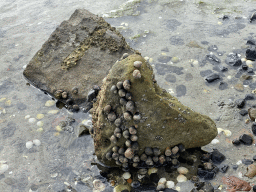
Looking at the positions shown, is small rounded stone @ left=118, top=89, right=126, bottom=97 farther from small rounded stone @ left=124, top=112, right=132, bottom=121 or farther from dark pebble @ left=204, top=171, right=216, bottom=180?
dark pebble @ left=204, top=171, right=216, bottom=180

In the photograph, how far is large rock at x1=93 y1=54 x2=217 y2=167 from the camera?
3.84 meters

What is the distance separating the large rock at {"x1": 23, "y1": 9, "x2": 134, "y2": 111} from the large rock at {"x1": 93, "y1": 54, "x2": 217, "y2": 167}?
167 cm

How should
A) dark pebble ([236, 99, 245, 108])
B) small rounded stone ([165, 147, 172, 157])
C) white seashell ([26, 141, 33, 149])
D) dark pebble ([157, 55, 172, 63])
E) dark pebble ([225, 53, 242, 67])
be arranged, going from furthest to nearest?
dark pebble ([157, 55, 172, 63]) < dark pebble ([225, 53, 242, 67]) < dark pebble ([236, 99, 245, 108]) < white seashell ([26, 141, 33, 149]) < small rounded stone ([165, 147, 172, 157])

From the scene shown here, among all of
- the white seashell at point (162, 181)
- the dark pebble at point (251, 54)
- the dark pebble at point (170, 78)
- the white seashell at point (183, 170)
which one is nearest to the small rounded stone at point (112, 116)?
the white seashell at point (162, 181)

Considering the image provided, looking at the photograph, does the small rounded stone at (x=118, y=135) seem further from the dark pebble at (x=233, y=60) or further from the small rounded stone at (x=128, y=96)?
the dark pebble at (x=233, y=60)

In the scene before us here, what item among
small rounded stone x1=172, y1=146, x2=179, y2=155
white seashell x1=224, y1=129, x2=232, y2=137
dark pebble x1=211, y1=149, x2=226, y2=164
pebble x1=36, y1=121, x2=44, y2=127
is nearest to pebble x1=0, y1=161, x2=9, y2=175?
pebble x1=36, y1=121, x2=44, y2=127

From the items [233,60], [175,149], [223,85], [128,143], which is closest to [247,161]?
[175,149]

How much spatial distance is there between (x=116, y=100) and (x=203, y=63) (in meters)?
3.25

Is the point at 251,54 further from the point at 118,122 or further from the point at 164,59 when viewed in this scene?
the point at 118,122

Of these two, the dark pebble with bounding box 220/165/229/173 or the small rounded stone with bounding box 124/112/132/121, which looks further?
the dark pebble with bounding box 220/165/229/173

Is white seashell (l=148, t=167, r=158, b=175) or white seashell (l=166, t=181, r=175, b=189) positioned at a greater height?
white seashell (l=148, t=167, r=158, b=175)

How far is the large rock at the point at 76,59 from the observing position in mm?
5785

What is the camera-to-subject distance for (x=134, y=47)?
7125 millimetres

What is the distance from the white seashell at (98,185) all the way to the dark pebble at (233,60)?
407 cm
